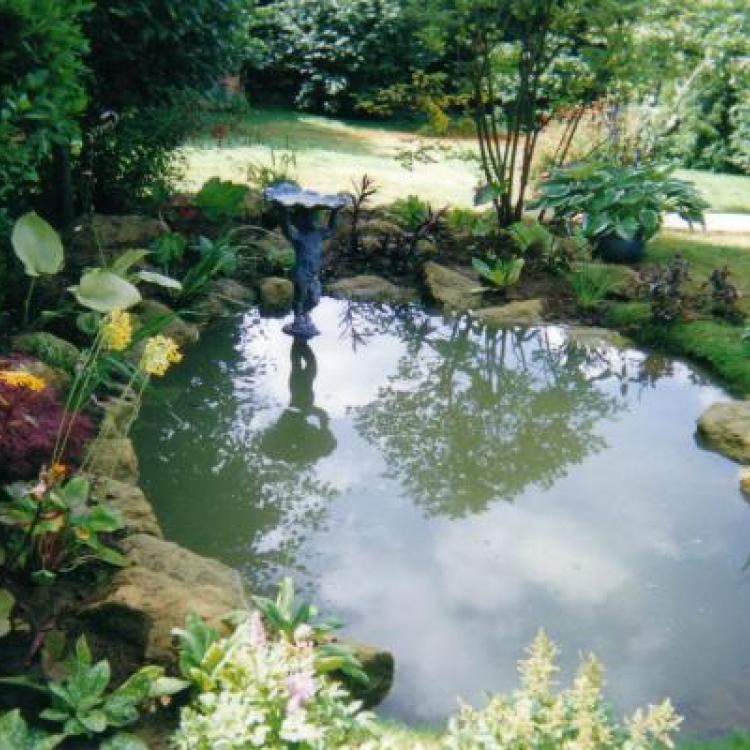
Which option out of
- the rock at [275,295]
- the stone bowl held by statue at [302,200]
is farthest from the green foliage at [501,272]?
the stone bowl held by statue at [302,200]

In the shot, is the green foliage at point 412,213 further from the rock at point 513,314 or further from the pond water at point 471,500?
the pond water at point 471,500

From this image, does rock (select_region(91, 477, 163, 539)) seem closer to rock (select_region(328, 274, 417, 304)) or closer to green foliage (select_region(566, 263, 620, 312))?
rock (select_region(328, 274, 417, 304))

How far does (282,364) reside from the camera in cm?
698

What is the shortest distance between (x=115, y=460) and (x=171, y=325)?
2.47m

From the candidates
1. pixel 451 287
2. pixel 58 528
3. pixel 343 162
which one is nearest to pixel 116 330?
pixel 58 528

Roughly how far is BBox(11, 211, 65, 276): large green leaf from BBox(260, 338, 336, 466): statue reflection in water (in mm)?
1700

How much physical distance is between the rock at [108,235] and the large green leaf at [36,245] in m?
2.70

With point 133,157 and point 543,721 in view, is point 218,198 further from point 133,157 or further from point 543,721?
point 543,721

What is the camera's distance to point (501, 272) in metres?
8.47

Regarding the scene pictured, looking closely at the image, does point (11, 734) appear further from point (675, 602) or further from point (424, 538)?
point (675, 602)

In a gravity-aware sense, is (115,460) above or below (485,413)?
above

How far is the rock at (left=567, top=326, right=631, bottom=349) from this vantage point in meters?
7.65

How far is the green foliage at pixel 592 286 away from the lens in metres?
8.26

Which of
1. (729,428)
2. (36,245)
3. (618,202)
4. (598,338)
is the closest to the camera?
(36,245)
